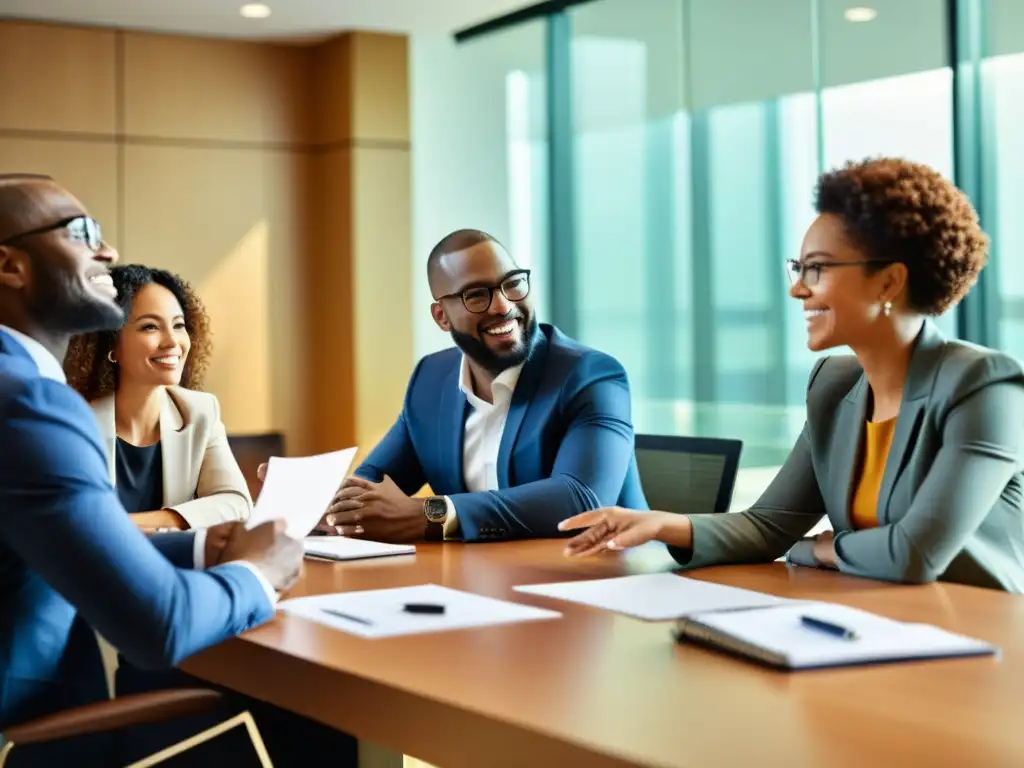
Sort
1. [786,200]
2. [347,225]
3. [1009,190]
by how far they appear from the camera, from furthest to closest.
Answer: [347,225]
[786,200]
[1009,190]

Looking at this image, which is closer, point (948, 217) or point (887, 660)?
point (887, 660)

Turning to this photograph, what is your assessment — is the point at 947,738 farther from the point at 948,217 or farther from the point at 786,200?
the point at 786,200

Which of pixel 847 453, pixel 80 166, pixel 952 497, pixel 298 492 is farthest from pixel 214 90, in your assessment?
pixel 952 497

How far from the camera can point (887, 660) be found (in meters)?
1.77

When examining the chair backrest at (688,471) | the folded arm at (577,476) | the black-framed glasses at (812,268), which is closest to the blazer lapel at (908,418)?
the black-framed glasses at (812,268)

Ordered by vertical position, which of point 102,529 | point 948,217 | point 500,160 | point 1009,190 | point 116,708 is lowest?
point 116,708

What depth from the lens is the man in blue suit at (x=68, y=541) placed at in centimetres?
185

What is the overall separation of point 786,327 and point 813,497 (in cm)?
318

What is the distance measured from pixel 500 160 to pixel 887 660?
6.36 metres

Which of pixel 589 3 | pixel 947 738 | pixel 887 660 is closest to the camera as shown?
pixel 947 738

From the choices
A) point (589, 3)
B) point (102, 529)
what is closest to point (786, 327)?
point (589, 3)

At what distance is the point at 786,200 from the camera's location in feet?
19.5

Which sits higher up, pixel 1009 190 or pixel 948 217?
pixel 1009 190

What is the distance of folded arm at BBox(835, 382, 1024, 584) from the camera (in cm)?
241
